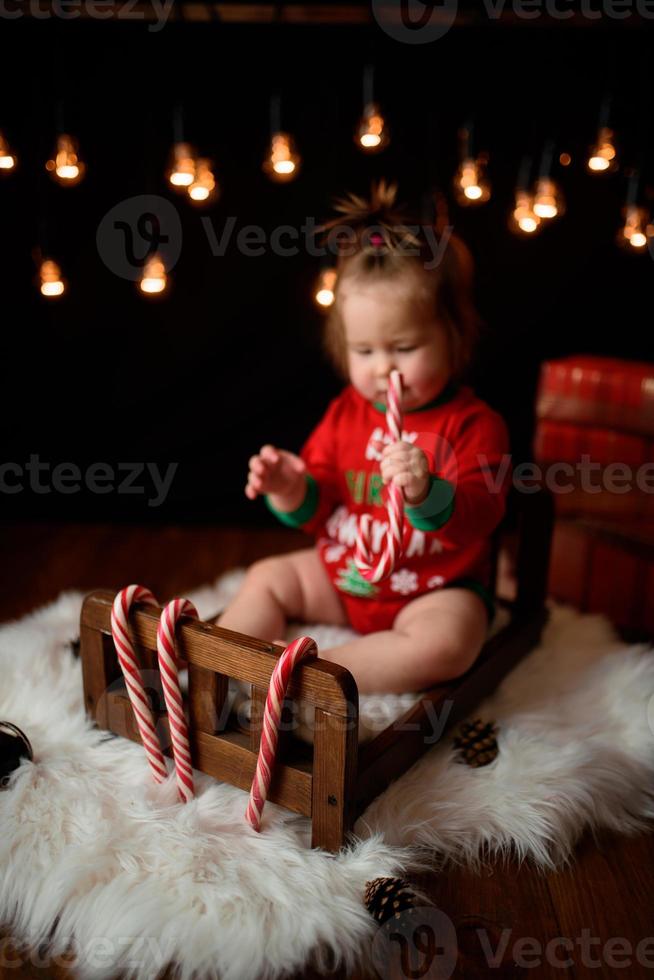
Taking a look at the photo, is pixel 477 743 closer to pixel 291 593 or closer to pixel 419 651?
pixel 419 651

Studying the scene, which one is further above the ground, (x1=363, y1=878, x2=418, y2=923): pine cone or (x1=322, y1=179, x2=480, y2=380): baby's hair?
(x1=322, y1=179, x2=480, y2=380): baby's hair

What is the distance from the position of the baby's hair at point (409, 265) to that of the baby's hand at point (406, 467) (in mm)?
232

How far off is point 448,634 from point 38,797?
598 mm

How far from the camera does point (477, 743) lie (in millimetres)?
1177

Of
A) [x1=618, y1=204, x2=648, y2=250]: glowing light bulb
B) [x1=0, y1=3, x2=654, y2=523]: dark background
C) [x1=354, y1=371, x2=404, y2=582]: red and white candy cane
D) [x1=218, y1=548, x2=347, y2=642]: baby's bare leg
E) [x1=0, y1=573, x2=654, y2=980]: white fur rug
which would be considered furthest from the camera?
[x1=0, y1=3, x2=654, y2=523]: dark background

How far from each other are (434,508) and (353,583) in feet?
0.76

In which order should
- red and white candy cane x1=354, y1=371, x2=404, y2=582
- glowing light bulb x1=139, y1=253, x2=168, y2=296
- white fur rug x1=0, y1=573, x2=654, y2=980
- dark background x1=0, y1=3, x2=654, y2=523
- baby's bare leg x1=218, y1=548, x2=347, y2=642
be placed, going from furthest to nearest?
dark background x1=0, y1=3, x2=654, y2=523, baby's bare leg x1=218, y1=548, x2=347, y2=642, glowing light bulb x1=139, y1=253, x2=168, y2=296, red and white candy cane x1=354, y1=371, x2=404, y2=582, white fur rug x1=0, y1=573, x2=654, y2=980

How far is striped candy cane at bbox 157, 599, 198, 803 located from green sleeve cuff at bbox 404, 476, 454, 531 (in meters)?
0.36

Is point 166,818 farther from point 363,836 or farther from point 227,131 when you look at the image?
point 227,131

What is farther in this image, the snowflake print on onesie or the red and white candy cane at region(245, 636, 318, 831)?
the snowflake print on onesie

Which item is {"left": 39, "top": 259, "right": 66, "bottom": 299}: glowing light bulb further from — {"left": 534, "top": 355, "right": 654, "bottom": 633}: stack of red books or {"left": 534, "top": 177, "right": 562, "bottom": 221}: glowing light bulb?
{"left": 534, "top": 355, "right": 654, "bottom": 633}: stack of red books

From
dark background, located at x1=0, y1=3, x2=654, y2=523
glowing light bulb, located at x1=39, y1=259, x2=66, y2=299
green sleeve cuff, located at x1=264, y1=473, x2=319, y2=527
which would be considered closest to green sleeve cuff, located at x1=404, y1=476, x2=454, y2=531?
green sleeve cuff, located at x1=264, y1=473, x2=319, y2=527

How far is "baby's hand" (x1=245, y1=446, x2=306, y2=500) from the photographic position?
4.26 feet

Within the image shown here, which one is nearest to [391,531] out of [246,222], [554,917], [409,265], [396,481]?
[396,481]
